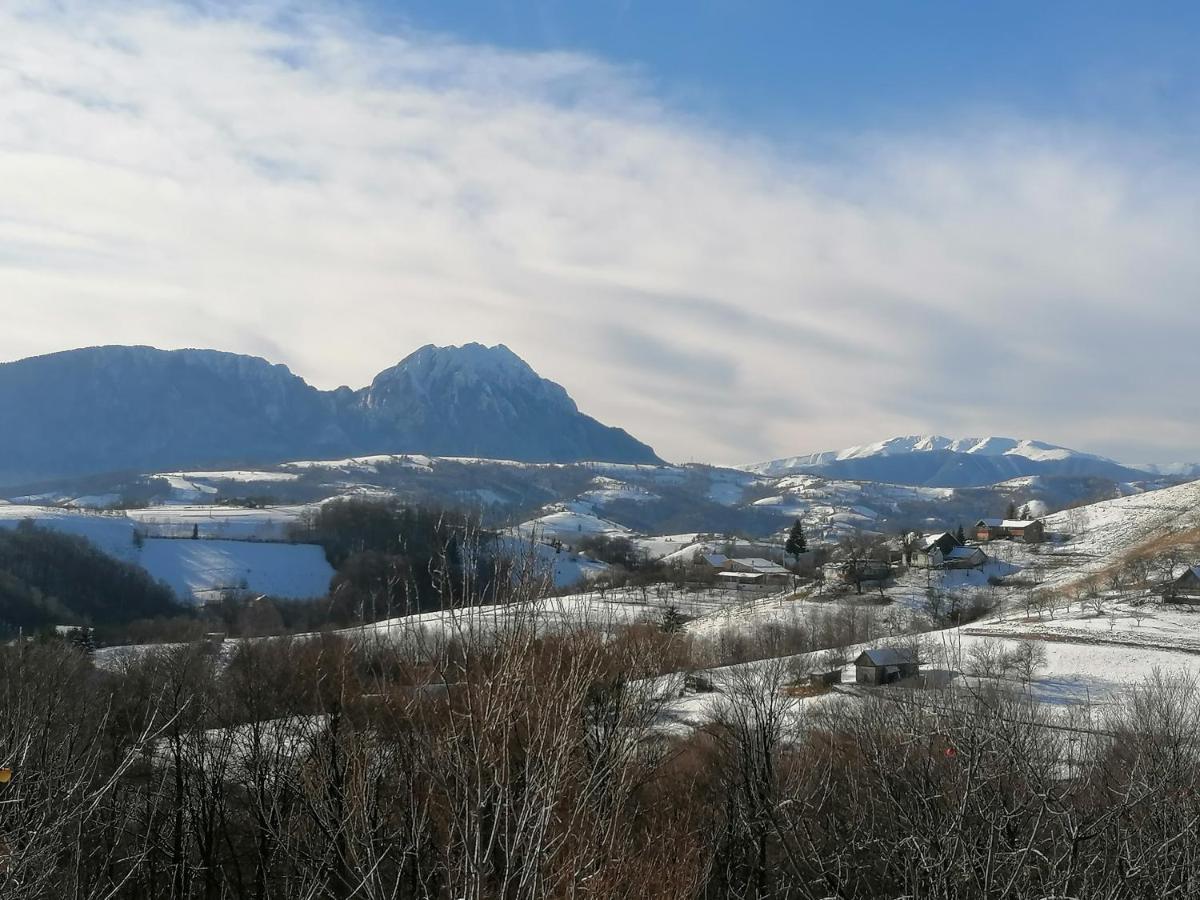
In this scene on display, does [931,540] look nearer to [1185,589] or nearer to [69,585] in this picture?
[1185,589]

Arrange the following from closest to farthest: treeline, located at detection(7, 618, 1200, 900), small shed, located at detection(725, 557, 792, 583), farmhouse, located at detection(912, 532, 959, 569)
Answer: treeline, located at detection(7, 618, 1200, 900)
farmhouse, located at detection(912, 532, 959, 569)
small shed, located at detection(725, 557, 792, 583)

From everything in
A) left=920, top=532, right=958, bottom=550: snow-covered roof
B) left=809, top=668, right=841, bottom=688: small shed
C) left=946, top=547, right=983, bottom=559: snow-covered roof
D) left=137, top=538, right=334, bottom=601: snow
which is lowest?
left=137, top=538, right=334, bottom=601: snow

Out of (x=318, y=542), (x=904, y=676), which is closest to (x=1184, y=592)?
(x=904, y=676)

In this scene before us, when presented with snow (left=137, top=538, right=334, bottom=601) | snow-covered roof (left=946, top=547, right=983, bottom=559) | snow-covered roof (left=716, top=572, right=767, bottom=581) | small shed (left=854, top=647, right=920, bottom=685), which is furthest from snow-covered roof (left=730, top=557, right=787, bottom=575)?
small shed (left=854, top=647, right=920, bottom=685)

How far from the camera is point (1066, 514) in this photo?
463 ft

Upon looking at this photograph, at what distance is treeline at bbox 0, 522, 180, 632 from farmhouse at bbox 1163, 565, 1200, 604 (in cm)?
8889

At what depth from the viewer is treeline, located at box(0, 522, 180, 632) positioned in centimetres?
8662

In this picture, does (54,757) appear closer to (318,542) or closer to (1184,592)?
(1184,592)

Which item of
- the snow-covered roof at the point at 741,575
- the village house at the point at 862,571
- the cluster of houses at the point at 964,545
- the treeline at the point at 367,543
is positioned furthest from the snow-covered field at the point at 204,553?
the cluster of houses at the point at 964,545

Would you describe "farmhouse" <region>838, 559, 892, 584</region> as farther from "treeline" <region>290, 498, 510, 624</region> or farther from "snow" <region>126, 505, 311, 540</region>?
"snow" <region>126, 505, 311, 540</region>

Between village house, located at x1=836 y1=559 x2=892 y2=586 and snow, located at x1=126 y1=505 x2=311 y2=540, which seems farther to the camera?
snow, located at x1=126 y1=505 x2=311 y2=540

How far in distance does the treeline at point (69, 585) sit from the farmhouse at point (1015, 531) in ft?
325

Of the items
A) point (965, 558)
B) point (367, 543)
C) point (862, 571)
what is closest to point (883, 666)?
point (862, 571)

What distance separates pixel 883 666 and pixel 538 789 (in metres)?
48.6
